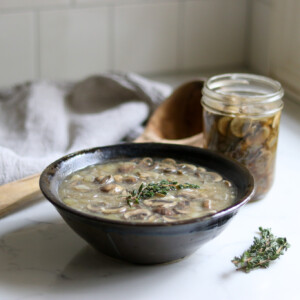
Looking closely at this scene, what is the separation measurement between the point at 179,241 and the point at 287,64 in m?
1.05

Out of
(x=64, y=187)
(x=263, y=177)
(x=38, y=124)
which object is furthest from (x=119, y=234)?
(x=38, y=124)

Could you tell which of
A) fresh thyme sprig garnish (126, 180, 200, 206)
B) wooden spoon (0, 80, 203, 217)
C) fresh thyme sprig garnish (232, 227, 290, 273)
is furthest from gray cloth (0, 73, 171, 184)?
fresh thyme sprig garnish (232, 227, 290, 273)

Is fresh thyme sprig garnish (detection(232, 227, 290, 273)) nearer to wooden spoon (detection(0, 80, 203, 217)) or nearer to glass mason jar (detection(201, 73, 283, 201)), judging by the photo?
glass mason jar (detection(201, 73, 283, 201))

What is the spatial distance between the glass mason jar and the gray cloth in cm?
33

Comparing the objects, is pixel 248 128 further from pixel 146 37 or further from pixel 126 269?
pixel 146 37

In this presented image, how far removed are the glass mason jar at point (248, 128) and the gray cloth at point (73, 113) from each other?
0.33 metres

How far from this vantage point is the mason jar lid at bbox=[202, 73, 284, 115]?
3.74 ft

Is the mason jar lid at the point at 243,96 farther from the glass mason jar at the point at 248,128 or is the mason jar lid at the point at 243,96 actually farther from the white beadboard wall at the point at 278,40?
the white beadboard wall at the point at 278,40

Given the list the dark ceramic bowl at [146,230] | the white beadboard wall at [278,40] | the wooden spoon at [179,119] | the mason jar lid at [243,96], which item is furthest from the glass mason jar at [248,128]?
the white beadboard wall at [278,40]

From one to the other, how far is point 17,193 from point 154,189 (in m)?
0.28

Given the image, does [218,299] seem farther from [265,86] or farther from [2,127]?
[2,127]

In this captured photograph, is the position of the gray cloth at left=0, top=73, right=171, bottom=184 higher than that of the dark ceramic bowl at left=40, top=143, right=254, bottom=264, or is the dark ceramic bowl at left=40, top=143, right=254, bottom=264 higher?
the dark ceramic bowl at left=40, top=143, right=254, bottom=264

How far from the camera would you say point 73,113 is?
5.23 feet

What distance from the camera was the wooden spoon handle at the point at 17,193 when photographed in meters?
1.11
